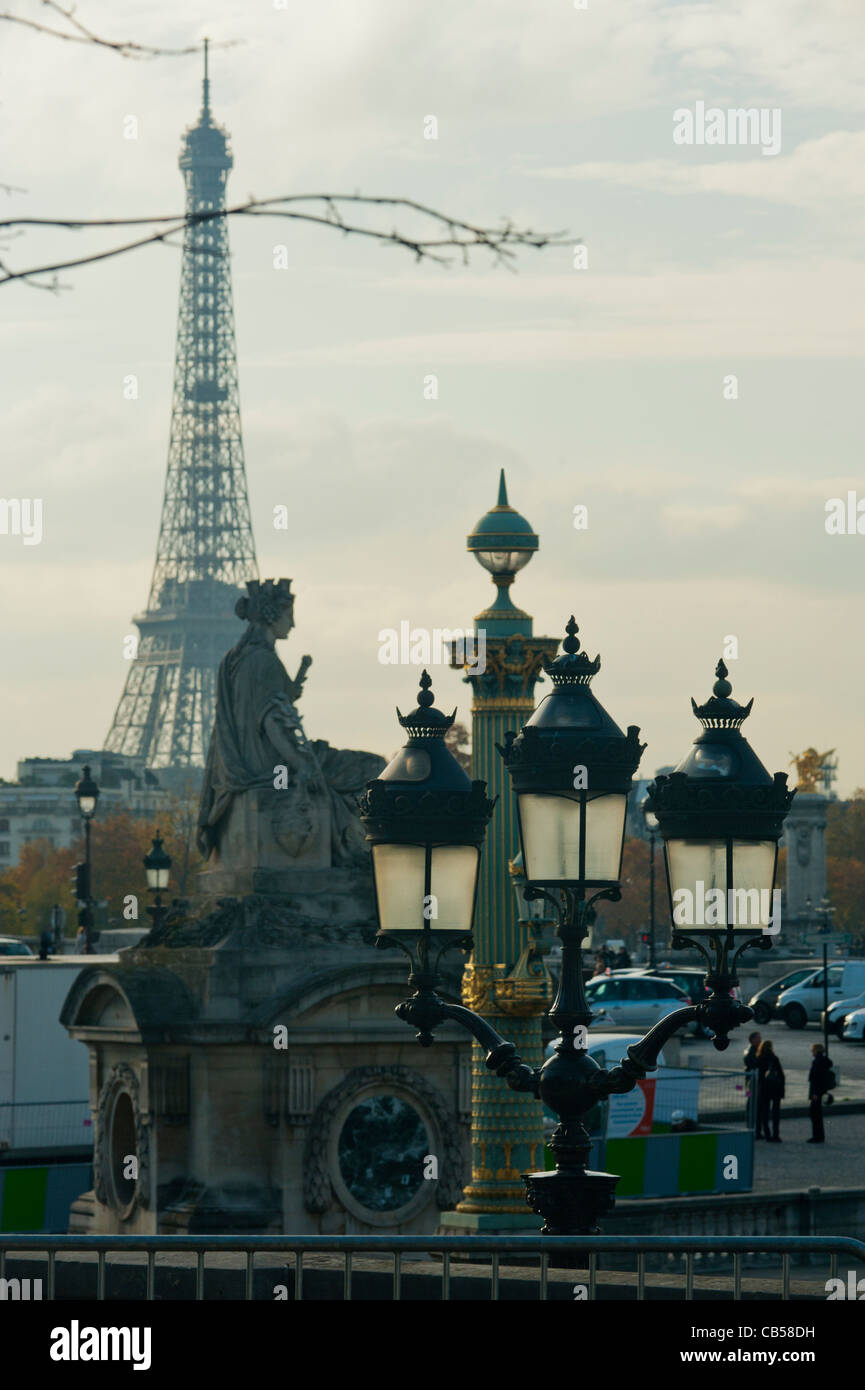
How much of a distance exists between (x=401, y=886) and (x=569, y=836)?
757 mm

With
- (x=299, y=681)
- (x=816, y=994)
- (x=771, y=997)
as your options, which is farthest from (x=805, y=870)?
(x=299, y=681)

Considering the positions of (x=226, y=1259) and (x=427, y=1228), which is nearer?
(x=226, y=1259)

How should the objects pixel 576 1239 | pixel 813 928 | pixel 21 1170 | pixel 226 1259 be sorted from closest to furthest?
pixel 576 1239 → pixel 226 1259 → pixel 21 1170 → pixel 813 928

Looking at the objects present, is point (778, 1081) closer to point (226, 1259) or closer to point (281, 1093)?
point (281, 1093)

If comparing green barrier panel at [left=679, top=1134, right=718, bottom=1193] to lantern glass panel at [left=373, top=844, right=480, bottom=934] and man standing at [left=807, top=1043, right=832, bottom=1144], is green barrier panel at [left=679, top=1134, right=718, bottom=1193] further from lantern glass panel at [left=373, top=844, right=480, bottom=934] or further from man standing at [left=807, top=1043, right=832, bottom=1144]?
lantern glass panel at [left=373, top=844, right=480, bottom=934]

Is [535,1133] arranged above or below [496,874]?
below

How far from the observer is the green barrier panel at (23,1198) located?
23.8 m

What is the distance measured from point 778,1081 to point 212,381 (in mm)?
146150

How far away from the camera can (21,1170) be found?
77.8ft

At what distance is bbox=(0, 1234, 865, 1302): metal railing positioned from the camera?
863 cm

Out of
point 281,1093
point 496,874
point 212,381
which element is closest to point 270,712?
point 281,1093

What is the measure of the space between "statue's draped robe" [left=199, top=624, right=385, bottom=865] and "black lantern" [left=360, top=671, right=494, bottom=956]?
11201 millimetres

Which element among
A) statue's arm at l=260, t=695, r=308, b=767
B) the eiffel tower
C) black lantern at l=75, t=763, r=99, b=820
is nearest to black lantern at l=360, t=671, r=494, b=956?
statue's arm at l=260, t=695, r=308, b=767

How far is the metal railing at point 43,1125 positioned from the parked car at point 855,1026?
22908 millimetres
